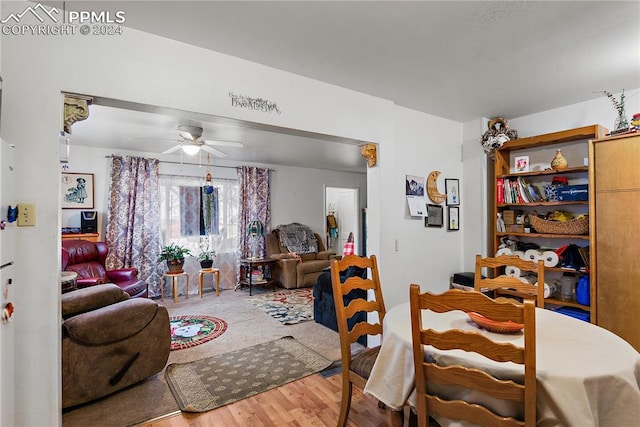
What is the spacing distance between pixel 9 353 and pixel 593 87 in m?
4.48

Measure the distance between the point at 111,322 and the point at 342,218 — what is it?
6454 millimetres

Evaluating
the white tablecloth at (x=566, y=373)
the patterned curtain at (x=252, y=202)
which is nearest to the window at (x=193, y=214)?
the patterned curtain at (x=252, y=202)

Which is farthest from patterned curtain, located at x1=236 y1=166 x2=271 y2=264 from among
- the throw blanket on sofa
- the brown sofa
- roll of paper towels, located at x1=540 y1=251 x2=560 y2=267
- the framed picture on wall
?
roll of paper towels, located at x1=540 y1=251 x2=560 y2=267

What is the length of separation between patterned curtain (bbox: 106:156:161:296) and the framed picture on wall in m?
0.30

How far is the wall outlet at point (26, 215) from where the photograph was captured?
63.2 inches

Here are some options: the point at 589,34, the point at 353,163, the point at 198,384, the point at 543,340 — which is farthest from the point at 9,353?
the point at 353,163

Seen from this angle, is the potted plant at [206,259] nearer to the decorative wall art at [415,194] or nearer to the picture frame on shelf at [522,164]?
the decorative wall art at [415,194]

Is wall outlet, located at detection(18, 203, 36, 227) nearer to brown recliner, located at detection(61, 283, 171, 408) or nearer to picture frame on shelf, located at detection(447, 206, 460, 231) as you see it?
brown recliner, located at detection(61, 283, 171, 408)

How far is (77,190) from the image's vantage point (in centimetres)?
472

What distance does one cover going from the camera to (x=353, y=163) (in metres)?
6.36

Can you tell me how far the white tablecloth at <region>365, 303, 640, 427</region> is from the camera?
1056mm

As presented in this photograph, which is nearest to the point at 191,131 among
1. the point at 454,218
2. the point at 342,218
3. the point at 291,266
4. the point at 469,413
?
the point at 291,266

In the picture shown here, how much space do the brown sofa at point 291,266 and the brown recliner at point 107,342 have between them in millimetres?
3198

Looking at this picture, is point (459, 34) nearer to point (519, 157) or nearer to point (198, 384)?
point (519, 157)
